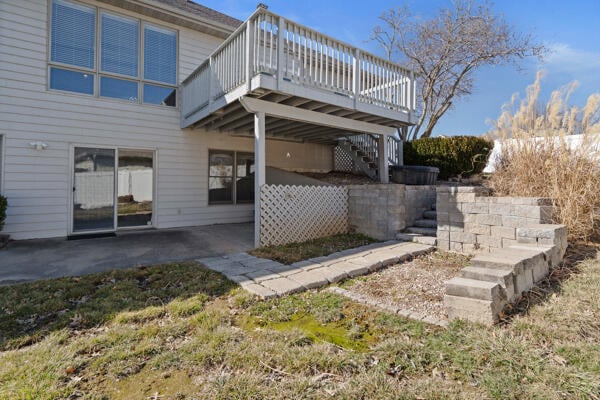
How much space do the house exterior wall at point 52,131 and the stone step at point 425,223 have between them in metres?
5.66

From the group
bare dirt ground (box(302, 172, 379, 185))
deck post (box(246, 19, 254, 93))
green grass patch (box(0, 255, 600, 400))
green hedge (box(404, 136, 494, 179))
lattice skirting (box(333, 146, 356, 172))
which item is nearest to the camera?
green grass patch (box(0, 255, 600, 400))

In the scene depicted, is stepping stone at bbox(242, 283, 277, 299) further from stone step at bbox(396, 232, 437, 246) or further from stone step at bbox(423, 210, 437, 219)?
stone step at bbox(423, 210, 437, 219)

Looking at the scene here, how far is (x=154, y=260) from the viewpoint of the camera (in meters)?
4.75

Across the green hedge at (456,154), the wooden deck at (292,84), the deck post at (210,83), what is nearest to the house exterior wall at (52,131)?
the wooden deck at (292,84)

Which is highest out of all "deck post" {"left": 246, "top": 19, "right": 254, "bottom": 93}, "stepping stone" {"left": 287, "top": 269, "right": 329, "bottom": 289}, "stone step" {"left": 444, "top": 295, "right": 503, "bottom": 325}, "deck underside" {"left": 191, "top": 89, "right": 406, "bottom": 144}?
"deck post" {"left": 246, "top": 19, "right": 254, "bottom": 93}

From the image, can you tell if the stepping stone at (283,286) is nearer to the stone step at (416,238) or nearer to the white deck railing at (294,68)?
the stone step at (416,238)

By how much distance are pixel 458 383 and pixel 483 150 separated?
837cm

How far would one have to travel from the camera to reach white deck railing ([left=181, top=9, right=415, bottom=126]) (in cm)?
504

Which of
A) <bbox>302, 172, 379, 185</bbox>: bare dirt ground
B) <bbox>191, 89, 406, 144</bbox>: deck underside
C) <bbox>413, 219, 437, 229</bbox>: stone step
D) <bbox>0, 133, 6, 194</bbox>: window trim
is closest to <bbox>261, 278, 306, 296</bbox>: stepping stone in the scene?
<bbox>191, 89, 406, 144</bbox>: deck underside

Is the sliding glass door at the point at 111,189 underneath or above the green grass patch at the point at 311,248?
above

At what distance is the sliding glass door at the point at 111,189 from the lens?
6.61 metres

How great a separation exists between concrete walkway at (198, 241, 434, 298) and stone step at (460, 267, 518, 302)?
1.47 meters

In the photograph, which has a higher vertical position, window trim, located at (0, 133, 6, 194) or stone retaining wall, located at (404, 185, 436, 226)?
window trim, located at (0, 133, 6, 194)

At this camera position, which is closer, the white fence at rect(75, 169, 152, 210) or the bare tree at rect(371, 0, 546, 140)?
the white fence at rect(75, 169, 152, 210)
